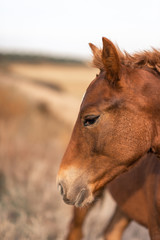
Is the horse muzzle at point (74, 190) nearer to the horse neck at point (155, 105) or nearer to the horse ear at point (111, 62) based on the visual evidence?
the horse neck at point (155, 105)

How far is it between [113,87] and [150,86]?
0.85 ft

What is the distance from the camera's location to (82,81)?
30.0 m

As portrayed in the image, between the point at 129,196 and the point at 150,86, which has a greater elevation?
the point at 150,86

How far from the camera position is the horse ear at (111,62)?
2.33 m

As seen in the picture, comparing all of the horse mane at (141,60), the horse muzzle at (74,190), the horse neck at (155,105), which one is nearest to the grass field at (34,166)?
the horse muzzle at (74,190)

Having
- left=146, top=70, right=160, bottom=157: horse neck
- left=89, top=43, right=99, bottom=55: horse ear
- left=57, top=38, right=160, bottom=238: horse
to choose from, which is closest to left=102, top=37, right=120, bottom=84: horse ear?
left=57, top=38, right=160, bottom=238: horse

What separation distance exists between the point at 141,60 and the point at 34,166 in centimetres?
577

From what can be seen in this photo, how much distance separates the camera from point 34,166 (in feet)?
26.0

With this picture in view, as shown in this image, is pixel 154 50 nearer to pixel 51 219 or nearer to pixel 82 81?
pixel 51 219

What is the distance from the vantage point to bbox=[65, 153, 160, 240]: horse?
2.86 m

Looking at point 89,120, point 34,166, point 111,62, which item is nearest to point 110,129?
point 89,120

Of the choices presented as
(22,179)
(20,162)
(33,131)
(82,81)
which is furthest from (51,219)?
(82,81)

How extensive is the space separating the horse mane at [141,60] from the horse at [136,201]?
0.85 m

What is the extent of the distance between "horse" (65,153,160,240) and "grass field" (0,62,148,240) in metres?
0.52
